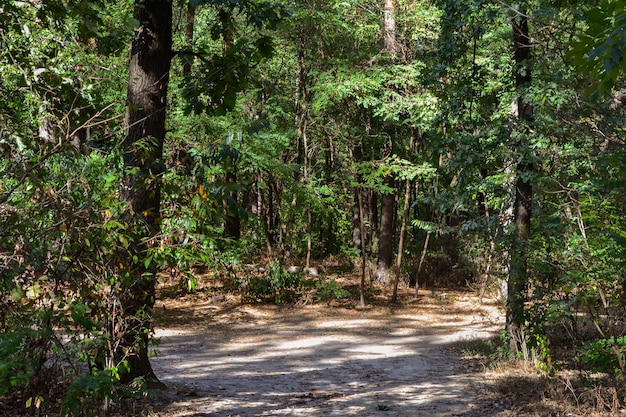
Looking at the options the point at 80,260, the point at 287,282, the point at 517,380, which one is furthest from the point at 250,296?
the point at 80,260

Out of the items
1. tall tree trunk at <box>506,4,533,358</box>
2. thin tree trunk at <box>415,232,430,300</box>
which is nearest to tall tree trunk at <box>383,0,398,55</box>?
thin tree trunk at <box>415,232,430,300</box>

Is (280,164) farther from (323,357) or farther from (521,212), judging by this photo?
(521,212)

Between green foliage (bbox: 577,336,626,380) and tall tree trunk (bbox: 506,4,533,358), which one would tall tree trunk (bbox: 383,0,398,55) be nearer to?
tall tree trunk (bbox: 506,4,533,358)

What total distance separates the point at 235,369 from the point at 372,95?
30.7ft

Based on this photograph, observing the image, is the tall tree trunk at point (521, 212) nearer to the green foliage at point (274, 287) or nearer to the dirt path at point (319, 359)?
the dirt path at point (319, 359)

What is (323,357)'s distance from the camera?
12.7 m

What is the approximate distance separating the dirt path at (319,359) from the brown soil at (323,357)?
19mm

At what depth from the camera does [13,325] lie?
4.29 metres

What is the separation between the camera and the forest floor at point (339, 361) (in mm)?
8430

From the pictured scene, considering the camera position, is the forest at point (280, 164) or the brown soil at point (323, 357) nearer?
the forest at point (280, 164)

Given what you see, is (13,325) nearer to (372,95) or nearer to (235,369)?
(235,369)

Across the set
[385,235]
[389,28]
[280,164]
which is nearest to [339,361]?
[280,164]

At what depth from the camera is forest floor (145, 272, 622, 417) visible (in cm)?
843

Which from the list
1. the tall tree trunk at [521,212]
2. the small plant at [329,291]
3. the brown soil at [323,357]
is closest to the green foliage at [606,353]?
the brown soil at [323,357]
